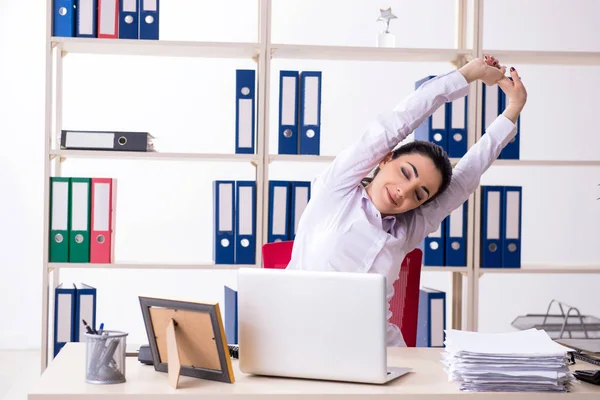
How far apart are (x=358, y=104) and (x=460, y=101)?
1698 mm

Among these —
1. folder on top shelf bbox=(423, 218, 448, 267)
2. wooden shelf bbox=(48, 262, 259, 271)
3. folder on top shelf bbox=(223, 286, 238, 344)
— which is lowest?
folder on top shelf bbox=(223, 286, 238, 344)

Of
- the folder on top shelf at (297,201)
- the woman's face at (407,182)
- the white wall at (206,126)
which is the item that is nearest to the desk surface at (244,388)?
the woman's face at (407,182)

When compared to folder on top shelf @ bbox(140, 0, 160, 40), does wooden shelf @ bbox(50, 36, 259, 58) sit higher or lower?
lower

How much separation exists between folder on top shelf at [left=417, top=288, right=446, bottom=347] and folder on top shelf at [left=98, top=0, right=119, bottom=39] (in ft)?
5.81

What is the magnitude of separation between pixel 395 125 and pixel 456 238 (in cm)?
143

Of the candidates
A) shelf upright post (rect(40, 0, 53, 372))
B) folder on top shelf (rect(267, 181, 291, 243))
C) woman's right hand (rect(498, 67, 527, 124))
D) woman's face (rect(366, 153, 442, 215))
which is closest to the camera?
woman's face (rect(366, 153, 442, 215))

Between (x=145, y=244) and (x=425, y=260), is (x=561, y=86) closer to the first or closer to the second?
(x=425, y=260)

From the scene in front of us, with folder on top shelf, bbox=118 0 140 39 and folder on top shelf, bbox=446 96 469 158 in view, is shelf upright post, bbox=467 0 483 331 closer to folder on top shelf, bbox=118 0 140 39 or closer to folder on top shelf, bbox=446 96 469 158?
folder on top shelf, bbox=446 96 469 158

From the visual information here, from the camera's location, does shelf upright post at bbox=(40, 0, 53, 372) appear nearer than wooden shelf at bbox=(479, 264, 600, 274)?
Yes

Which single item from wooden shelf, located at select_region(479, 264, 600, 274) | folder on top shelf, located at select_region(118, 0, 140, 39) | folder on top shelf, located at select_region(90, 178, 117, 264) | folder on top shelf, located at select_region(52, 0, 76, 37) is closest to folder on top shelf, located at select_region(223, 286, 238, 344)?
folder on top shelf, located at select_region(90, 178, 117, 264)

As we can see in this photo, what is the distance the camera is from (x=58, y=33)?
3.30m

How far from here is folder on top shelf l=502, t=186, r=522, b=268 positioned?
344cm

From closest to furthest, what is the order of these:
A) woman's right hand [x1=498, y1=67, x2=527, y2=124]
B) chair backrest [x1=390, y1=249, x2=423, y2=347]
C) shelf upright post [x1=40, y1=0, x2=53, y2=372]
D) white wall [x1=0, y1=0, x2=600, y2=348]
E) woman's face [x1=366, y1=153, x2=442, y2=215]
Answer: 1. woman's face [x1=366, y1=153, x2=442, y2=215]
2. woman's right hand [x1=498, y1=67, x2=527, y2=124]
3. chair backrest [x1=390, y1=249, x2=423, y2=347]
4. shelf upright post [x1=40, y1=0, x2=53, y2=372]
5. white wall [x1=0, y1=0, x2=600, y2=348]

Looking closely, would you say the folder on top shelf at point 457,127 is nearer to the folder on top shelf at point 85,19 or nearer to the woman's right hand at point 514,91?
the woman's right hand at point 514,91
